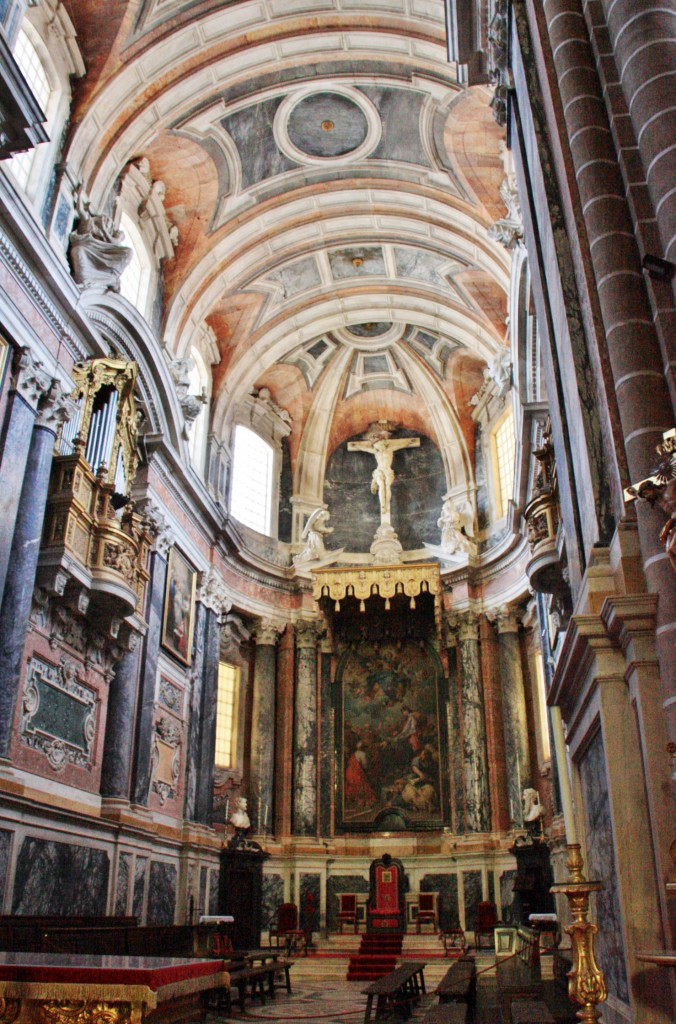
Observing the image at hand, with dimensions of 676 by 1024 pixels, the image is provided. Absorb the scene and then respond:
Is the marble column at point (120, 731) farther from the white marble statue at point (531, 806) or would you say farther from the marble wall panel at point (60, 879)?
the white marble statue at point (531, 806)

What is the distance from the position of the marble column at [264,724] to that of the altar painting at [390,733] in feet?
5.53

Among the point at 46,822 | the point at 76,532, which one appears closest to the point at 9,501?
the point at 76,532

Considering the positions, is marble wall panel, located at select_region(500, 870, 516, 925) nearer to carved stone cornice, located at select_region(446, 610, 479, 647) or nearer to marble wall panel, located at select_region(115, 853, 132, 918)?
carved stone cornice, located at select_region(446, 610, 479, 647)

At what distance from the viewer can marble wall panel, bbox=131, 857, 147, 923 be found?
1220 cm

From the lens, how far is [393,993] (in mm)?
7531

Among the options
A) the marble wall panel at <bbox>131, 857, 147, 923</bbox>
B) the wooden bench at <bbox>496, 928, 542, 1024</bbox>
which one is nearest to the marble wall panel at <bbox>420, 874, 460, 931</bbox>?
the wooden bench at <bbox>496, 928, 542, 1024</bbox>

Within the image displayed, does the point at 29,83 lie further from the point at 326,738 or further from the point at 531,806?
the point at 531,806

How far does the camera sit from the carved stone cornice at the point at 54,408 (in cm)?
1044

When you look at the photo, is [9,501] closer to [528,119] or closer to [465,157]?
[528,119]

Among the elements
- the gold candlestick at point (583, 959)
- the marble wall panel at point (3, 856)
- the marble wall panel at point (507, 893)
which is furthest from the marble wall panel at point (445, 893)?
the gold candlestick at point (583, 959)

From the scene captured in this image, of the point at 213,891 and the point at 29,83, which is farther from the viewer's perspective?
the point at 213,891

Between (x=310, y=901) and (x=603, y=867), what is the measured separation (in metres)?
12.8

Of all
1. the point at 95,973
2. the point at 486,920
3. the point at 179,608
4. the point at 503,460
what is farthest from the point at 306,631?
the point at 95,973

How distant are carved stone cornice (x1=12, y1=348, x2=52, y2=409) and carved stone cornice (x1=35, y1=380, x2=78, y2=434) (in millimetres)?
120
